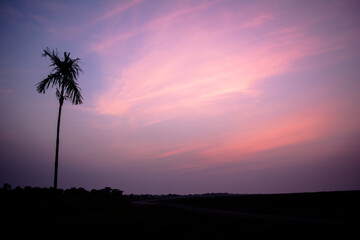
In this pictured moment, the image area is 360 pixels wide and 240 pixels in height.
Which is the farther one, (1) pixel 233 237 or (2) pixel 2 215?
(2) pixel 2 215

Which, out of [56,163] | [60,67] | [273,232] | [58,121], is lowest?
[273,232]

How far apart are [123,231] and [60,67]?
1453 centimetres

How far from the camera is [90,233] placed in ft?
27.6

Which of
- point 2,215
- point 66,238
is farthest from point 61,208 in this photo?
point 66,238

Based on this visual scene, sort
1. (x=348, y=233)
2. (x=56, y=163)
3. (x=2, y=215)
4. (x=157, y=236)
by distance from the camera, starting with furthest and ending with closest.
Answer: (x=56, y=163) → (x=2, y=215) → (x=157, y=236) → (x=348, y=233)

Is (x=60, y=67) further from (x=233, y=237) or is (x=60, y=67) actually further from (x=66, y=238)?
(x=233, y=237)

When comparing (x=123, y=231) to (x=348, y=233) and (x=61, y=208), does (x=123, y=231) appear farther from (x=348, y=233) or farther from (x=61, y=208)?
(x=61, y=208)

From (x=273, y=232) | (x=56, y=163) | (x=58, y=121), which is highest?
(x=58, y=121)

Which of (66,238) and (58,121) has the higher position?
(58,121)

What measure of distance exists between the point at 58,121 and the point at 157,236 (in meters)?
12.9

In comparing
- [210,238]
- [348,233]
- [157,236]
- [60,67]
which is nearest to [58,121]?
[60,67]

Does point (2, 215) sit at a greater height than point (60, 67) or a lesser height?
lesser

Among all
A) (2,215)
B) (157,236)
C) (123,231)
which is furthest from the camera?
(2,215)

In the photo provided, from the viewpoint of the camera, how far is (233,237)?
7.47m
